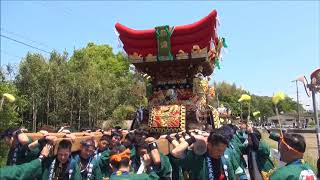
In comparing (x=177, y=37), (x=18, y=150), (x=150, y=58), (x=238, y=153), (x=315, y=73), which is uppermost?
(x=177, y=37)

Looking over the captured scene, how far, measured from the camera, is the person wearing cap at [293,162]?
3328mm

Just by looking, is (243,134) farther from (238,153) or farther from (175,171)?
(175,171)

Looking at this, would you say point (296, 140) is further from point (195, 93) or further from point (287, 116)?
point (287, 116)

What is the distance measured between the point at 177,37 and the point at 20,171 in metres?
6.71

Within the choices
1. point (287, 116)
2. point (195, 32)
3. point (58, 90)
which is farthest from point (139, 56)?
point (287, 116)

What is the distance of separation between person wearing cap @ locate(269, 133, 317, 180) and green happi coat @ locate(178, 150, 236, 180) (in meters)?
0.61

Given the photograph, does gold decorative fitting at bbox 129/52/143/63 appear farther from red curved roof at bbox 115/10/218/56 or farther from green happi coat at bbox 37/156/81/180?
green happi coat at bbox 37/156/81/180

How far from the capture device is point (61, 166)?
445 centimetres

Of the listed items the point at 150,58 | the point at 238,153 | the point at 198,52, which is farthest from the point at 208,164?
the point at 150,58

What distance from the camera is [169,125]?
9258 millimetres

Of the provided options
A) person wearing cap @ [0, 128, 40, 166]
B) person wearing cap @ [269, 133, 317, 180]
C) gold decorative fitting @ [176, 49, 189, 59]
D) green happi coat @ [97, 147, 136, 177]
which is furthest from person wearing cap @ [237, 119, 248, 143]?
gold decorative fitting @ [176, 49, 189, 59]

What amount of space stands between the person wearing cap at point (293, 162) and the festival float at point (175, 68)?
549 centimetres

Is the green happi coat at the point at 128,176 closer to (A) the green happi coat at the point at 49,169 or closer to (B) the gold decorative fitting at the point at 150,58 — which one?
(A) the green happi coat at the point at 49,169

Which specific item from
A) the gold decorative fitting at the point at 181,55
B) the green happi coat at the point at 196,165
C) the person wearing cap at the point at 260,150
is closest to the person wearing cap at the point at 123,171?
the green happi coat at the point at 196,165
